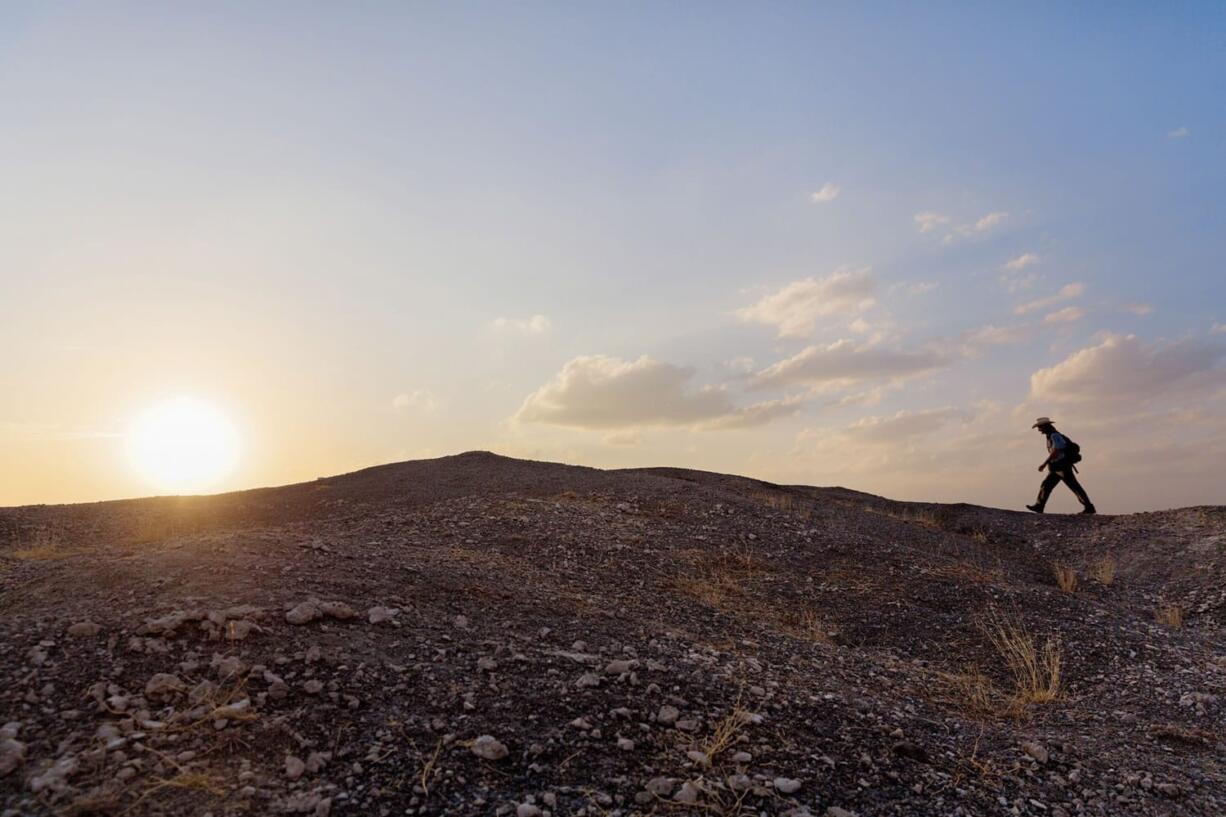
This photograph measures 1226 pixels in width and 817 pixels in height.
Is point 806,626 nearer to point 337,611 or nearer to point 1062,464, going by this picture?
point 337,611

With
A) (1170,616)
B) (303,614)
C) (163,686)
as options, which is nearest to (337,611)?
(303,614)

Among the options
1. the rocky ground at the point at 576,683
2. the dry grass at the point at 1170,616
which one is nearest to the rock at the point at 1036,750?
the rocky ground at the point at 576,683

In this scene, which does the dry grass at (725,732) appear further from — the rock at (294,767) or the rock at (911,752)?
the rock at (294,767)

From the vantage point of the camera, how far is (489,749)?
15.1 feet

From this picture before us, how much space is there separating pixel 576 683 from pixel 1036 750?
10.8 ft

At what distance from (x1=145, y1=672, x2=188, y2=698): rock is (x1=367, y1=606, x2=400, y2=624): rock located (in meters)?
1.54

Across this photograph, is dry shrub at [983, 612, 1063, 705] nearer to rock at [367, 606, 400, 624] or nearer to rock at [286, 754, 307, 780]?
rock at [367, 606, 400, 624]

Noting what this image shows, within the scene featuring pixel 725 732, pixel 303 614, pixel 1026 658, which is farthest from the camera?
pixel 1026 658

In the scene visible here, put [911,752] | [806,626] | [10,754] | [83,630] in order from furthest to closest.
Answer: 1. [806,626]
2. [83,630]
3. [911,752]
4. [10,754]

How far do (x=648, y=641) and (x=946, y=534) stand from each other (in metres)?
12.0

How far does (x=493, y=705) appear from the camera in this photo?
17.0 ft

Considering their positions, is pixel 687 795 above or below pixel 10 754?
below

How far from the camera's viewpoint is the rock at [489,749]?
4582 mm

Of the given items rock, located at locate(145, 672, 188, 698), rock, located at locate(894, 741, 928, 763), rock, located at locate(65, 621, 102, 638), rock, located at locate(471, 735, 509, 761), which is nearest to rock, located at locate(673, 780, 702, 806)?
rock, located at locate(471, 735, 509, 761)
